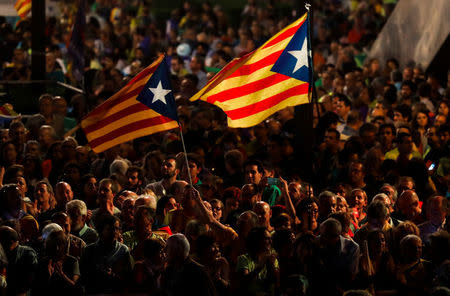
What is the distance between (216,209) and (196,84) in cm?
790

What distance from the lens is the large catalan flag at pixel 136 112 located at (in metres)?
11.9

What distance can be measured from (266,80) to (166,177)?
198cm

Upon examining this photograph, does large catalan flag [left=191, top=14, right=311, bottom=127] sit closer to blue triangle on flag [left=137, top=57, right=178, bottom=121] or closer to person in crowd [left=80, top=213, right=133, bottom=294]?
blue triangle on flag [left=137, top=57, right=178, bottom=121]

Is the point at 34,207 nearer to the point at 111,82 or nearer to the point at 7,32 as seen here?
the point at 111,82

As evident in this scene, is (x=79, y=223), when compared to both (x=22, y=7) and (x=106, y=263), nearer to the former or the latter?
(x=106, y=263)

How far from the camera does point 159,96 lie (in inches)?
468

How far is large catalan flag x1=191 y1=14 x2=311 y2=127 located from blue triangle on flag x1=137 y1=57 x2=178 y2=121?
33cm

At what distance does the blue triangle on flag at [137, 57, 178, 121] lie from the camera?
11.9 m

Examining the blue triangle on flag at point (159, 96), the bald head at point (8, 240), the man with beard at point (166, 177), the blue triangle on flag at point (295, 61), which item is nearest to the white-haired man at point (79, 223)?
the blue triangle on flag at point (159, 96)

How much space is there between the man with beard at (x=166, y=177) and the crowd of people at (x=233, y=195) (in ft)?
0.06

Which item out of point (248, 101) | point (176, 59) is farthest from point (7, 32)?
point (248, 101)

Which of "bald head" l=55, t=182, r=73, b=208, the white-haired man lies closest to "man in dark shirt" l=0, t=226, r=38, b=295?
the white-haired man

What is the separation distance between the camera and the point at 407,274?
32.2 feet

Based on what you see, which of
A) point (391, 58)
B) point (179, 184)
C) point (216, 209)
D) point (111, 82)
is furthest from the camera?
point (391, 58)
